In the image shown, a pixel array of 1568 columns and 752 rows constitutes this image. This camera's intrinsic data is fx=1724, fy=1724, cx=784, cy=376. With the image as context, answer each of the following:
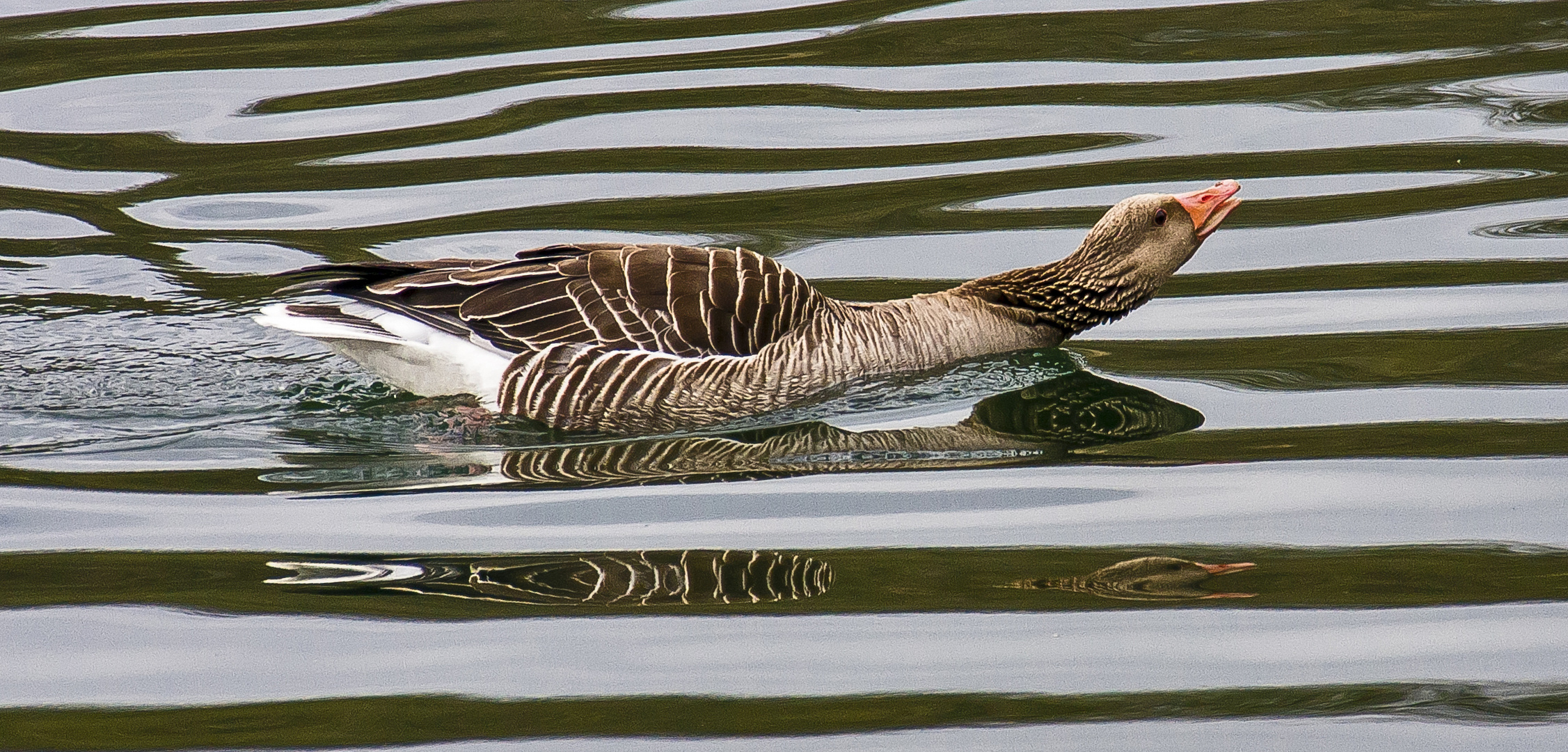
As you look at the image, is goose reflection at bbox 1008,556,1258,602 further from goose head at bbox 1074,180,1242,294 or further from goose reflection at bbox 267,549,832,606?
goose head at bbox 1074,180,1242,294

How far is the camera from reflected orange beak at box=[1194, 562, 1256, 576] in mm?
5742

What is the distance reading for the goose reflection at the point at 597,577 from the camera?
5566 millimetres

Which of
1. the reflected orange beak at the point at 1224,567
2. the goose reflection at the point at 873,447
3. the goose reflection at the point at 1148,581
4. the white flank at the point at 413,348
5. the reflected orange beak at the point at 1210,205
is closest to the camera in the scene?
the goose reflection at the point at 1148,581

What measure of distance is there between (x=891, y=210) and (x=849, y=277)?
2.99 ft

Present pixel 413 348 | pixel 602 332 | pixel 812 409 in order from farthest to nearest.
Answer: pixel 812 409, pixel 413 348, pixel 602 332

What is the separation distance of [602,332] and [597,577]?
7.69 feet

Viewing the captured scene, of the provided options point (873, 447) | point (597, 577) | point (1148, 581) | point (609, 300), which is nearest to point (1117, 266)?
point (873, 447)

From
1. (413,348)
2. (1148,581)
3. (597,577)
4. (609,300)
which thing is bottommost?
(1148,581)

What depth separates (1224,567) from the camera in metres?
5.78

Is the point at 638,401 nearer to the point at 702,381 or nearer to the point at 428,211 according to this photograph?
the point at 702,381

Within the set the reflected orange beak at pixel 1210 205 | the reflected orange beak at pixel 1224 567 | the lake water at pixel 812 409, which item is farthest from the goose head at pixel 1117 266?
the reflected orange beak at pixel 1224 567

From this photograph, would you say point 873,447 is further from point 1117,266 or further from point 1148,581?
point 1117,266

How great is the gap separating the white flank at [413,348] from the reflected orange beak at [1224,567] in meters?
3.50

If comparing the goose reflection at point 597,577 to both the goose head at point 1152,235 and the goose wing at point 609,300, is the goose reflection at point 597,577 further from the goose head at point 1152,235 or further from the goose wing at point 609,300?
the goose head at point 1152,235
